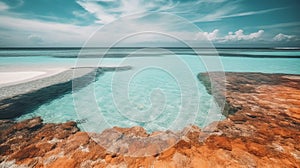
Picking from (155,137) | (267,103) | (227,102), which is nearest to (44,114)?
(155,137)

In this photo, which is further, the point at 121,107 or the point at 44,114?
the point at 121,107

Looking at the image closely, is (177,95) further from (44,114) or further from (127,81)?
(44,114)

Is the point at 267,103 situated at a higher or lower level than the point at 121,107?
higher

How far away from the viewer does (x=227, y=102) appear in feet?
24.7

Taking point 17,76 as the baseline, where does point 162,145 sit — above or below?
below

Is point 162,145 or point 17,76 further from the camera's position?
point 17,76

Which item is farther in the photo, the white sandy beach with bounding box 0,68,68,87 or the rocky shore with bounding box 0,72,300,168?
the white sandy beach with bounding box 0,68,68,87

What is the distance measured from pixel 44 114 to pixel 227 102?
7.90 meters

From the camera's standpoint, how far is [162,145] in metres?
4.14

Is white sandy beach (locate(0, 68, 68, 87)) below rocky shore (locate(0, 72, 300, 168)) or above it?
above

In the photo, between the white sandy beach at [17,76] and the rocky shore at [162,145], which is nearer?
the rocky shore at [162,145]

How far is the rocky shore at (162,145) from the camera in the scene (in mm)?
3520

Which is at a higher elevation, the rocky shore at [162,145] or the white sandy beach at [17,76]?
the white sandy beach at [17,76]

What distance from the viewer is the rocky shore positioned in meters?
3.52
